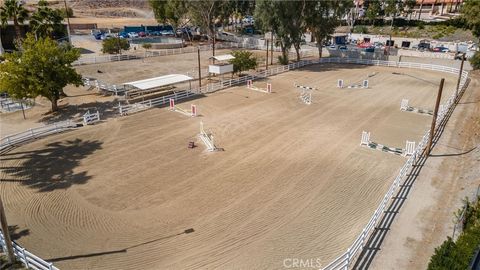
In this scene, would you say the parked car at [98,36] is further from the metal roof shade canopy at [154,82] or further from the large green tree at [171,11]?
the metal roof shade canopy at [154,82]

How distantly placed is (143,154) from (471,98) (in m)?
33.6

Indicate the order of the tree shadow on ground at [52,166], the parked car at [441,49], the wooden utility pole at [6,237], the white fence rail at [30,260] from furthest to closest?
the parked car at [441,49] → the tree shadow on ground at [52,166] → the white fence rail at [30,260] → the wooden utility pole at [6,237]

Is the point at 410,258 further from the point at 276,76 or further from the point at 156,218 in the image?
the point at 276,76

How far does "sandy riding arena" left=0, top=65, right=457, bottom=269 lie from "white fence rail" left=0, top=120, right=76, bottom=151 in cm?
90

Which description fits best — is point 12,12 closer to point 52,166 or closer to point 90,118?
point 90,118

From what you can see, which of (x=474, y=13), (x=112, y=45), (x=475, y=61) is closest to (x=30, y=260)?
(x=112, y=45)

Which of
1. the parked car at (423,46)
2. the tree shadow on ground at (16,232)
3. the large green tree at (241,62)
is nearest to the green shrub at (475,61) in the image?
the parked car at (423,46)

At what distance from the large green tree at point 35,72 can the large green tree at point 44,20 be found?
20.7 metres

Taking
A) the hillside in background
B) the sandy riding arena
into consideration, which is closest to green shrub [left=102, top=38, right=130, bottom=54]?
the sandy riding arena

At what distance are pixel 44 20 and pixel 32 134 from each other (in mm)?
30295

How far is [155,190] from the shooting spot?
1780 centimetres

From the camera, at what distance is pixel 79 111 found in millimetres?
30797

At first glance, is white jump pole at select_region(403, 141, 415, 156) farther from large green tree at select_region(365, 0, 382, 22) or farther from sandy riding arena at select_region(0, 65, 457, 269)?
large green tree at select_region(365, 0, 382, 22)

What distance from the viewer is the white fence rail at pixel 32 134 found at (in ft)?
75.8
